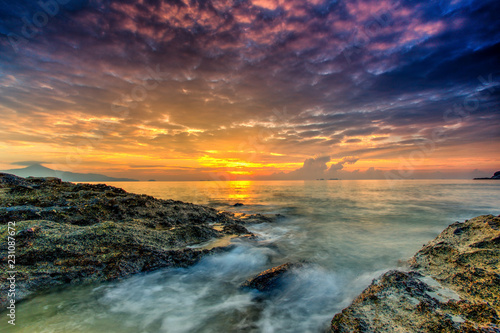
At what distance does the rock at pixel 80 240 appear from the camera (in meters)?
5.00

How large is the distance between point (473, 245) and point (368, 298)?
11.6 ft

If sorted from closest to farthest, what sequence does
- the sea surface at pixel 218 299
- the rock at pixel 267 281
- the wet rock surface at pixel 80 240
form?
the sea surface at pixel 218 299 → the wet rock surface at pixel 80 240 → the rock at pixel 267 281

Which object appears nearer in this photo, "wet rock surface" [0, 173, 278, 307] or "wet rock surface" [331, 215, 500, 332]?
"wet rock surface" [331, 215, 500, 332]

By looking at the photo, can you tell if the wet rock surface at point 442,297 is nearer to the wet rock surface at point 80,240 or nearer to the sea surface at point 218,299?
the sea surface at point 218,299

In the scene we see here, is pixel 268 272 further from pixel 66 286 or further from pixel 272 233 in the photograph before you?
pixel 272 233

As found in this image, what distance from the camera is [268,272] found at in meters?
5.79

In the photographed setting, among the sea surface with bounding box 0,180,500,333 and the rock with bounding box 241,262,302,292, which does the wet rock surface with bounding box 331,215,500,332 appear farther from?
the rock with bounding box 241,262,302,292

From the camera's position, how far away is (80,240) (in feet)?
19.2

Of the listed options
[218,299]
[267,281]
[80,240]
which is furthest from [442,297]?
[80,240]

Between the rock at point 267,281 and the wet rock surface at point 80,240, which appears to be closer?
the wet rock surface at point 80,240

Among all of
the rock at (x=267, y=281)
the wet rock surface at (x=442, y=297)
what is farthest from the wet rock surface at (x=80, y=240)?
the wet rock surface at (x=442, y=297)

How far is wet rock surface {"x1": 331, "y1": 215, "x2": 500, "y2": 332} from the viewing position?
2920 mm

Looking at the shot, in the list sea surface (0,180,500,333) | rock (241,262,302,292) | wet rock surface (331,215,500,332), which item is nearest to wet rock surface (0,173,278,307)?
sea surface (0,180,500,333)

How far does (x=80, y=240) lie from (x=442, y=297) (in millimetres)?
8454
